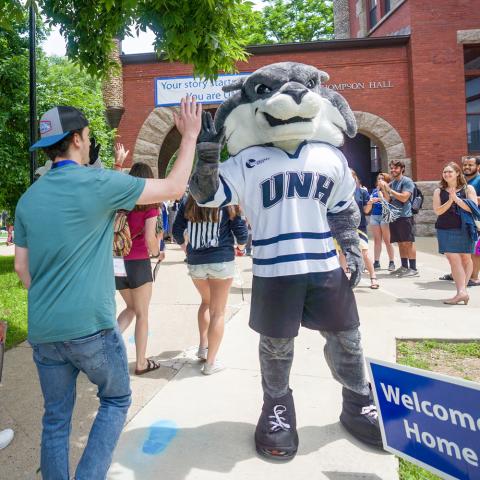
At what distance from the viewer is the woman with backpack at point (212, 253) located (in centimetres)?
355

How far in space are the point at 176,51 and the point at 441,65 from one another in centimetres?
1286

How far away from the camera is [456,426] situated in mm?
1565

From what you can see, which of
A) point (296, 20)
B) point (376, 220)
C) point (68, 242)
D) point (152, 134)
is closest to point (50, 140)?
point (68, 242)

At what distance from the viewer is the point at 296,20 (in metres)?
27.2

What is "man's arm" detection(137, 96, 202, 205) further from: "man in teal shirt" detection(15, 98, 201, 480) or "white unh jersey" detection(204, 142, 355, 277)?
"white unh jersey" detection(204, 142, 355, 277)

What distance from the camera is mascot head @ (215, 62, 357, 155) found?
8.50 ft

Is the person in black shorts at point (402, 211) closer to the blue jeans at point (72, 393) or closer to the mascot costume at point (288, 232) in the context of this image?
the mascot costume at point (288, 232)

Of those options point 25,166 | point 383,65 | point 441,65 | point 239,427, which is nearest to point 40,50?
point 25,166

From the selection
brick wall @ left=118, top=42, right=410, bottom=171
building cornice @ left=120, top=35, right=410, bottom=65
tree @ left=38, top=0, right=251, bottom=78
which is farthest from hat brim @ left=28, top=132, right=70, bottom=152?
brick wall @ left=118, top=42, right=410, bottom=171

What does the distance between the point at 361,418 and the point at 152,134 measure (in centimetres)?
1347

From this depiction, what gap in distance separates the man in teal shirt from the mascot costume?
0.64 metres

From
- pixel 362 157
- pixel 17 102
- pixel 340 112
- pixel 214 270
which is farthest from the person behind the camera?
pixel 362 157

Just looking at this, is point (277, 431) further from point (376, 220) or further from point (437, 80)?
point (437, 80)

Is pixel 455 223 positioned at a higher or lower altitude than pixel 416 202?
lower
